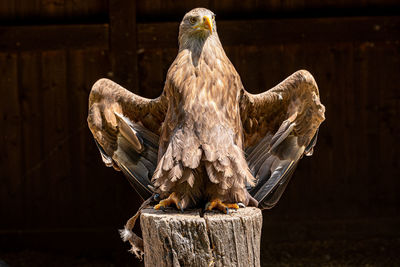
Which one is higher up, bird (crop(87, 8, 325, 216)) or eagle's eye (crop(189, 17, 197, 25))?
eagle's eye (crop(189, 17, 197, 25))

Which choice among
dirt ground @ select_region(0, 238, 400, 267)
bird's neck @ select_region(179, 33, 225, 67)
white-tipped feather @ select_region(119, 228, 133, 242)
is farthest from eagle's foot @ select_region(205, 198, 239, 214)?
dirt ground @ select_region(0, 238, 400, 267)

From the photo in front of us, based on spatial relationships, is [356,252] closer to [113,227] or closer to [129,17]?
[113,227]

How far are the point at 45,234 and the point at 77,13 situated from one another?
2.26 meters

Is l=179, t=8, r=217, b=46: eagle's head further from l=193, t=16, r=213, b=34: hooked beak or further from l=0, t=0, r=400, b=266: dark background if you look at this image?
l=0, t=0, r=400, b=266: dark background

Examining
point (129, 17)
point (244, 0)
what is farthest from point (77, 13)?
point (244, 0)

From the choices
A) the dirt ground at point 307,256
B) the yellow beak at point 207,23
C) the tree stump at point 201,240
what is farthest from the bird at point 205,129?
the dirt ground at point 307,256

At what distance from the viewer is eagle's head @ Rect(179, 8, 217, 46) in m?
2.87

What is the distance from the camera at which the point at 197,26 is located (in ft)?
9.55

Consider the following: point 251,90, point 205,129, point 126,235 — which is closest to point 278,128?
point 205,129

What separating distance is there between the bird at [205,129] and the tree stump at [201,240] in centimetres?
18

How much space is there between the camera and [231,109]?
2992 millimetres

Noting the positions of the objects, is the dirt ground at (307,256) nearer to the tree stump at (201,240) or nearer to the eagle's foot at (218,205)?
the eagle's foot at (218,205)

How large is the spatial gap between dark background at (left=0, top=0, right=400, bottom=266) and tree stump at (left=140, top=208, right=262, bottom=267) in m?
2.69

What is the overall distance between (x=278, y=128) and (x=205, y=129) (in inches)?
31.2
